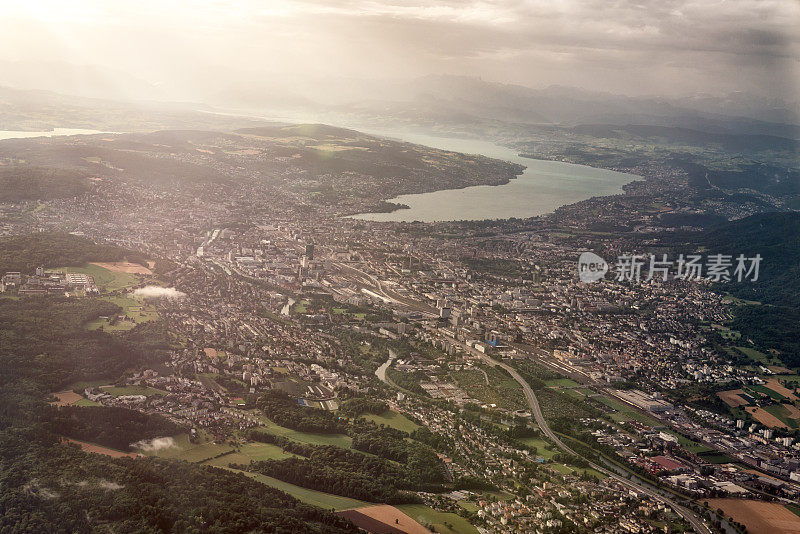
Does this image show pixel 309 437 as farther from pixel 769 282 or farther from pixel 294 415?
pixel 769 282

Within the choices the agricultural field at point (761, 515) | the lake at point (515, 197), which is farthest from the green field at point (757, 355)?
the lake at point (515, 197)

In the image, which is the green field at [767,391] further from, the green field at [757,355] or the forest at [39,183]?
the forest at [39,183]

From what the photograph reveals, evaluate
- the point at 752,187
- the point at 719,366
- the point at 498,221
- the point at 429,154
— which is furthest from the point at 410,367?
the point at 752,187

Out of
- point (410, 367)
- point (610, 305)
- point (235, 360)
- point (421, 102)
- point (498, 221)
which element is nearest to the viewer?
point (235, 360)

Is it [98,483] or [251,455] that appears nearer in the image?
[98,483]

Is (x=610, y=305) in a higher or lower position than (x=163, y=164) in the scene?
lower

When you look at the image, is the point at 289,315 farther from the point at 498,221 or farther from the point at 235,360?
the point at 498,221

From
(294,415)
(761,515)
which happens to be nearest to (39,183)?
(294,415)
